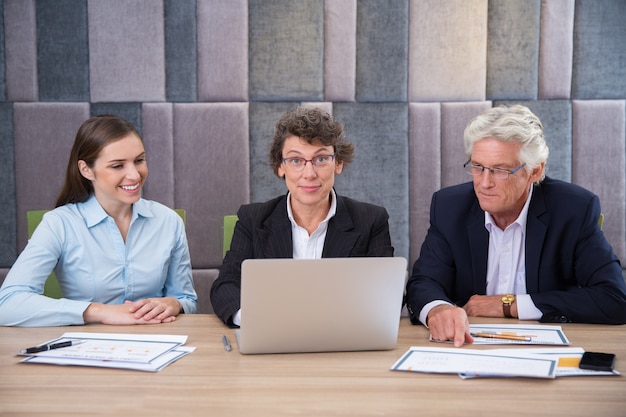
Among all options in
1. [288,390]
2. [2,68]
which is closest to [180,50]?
[2,68]

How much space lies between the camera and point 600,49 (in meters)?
3.48

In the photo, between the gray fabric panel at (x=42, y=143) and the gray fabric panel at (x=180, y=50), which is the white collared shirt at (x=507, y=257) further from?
the gray fabric panel at (x=42, y=143)

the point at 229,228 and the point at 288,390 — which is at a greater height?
the point at 229,228

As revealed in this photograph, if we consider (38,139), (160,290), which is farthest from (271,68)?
(160,290)

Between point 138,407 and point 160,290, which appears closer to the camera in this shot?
point 138,407

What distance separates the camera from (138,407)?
1339mm

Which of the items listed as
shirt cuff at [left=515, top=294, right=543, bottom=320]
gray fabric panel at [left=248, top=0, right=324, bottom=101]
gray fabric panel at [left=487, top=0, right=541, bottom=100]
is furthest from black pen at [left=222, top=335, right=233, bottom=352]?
gray fabric panel at [left=487, top=0, right=541, bottom=100]

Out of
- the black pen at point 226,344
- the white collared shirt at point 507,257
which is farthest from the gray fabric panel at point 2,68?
the white collared shirt at point 507,257

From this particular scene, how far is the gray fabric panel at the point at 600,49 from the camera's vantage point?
3.46 meters

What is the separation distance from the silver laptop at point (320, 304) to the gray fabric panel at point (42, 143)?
7.10 ft

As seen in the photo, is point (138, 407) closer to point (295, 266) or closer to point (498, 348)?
point (295, 266)

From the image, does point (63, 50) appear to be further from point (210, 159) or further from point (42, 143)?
point (210, 159)

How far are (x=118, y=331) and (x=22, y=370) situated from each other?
0.37m

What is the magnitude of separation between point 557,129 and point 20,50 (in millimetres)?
2763
